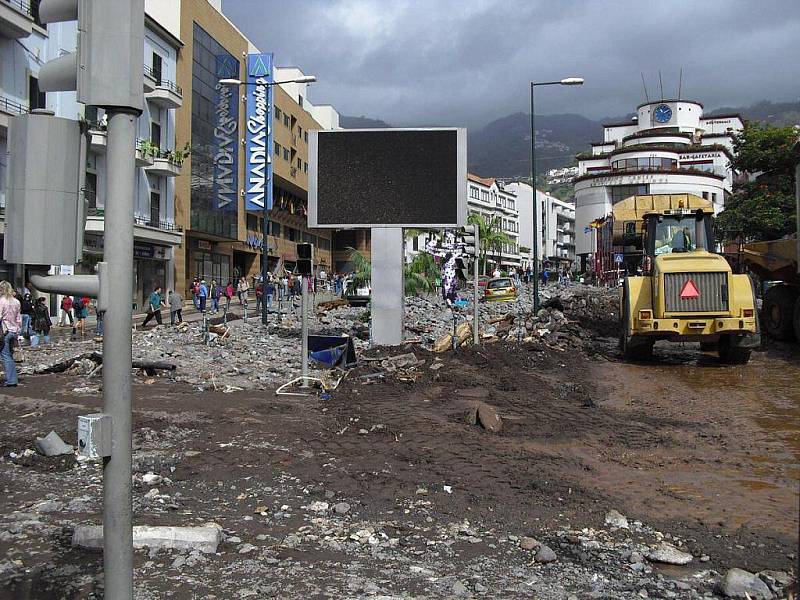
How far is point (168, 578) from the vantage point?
15.0 ft

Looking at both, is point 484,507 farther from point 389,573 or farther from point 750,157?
point 750,157

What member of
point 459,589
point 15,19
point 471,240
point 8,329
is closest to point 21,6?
point 15,19

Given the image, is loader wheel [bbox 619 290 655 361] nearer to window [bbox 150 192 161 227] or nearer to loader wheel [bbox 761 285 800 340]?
loader wheel [bbox 761 285 800 340]

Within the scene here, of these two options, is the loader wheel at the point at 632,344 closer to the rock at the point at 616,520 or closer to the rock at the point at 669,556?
the rock at the point at 616,520

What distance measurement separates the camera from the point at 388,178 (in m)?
16.9

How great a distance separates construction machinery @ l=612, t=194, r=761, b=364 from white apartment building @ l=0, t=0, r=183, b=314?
1955cm

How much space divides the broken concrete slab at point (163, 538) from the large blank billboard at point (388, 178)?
40.1 feet

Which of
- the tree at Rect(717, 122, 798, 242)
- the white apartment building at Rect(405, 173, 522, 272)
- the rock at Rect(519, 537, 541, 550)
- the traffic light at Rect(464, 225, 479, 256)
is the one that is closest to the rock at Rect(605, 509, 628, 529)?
the rock at Rect(519, 537, 541, 550)

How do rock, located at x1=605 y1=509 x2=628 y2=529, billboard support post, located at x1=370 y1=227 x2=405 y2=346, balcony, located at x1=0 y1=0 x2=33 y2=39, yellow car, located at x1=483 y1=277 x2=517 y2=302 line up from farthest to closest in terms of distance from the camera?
yellow car, located at x1=483 y1=277 x2=517 y2=302
balcony, located at x1=0 y1=0 x2=33 y2=39
billboard support post, located at x1=370 y1=227 x2=405 y2=346
rock, located at x1=605 y1=509 x2=628 y2=529

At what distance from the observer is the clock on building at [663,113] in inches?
3302

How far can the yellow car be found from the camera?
3631 cm

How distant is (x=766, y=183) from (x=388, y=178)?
27.4 metres

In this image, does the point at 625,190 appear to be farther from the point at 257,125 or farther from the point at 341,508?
the point at 341,508

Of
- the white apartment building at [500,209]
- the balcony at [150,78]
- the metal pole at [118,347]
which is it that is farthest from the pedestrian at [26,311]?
the white apartment building at [500,209]
